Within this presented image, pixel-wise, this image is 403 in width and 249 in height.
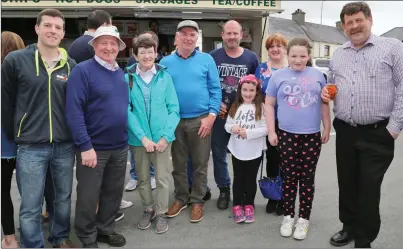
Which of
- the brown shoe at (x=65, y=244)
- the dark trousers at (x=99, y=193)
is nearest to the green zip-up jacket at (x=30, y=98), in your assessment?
the dark trousers at (x=99, y=193)

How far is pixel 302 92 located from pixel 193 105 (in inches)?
42.6

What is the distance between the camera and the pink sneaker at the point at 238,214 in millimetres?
3681

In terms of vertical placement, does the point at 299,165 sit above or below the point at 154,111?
below

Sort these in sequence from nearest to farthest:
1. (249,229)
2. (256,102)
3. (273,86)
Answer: (273,86)
(249,229)
(256,102)

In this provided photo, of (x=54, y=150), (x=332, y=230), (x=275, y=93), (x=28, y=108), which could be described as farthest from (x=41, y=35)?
(x=332, y=230)

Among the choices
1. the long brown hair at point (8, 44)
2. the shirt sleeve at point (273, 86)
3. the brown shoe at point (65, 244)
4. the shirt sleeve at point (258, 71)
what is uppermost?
the long brown hair at point (8, 44)

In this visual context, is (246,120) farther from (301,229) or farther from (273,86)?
(301,229)

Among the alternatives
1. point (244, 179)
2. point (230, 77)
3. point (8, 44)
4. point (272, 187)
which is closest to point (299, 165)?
point (272, 187)

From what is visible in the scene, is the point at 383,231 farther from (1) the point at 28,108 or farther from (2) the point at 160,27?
(2) the point at 160,27

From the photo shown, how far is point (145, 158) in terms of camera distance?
137 inches

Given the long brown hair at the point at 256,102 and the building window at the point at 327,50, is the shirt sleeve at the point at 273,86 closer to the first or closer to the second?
the long brown hair at the point at 256,102

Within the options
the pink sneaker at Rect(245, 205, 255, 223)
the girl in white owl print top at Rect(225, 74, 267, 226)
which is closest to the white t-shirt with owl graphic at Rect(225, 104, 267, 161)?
the girl in white owl print top at Rect(225, 74, 267, 226)

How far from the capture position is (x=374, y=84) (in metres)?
2.81

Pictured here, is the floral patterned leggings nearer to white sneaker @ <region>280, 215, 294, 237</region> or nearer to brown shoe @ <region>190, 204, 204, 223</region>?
white sneaker @ <region>280, 215, 294, 237</region>
